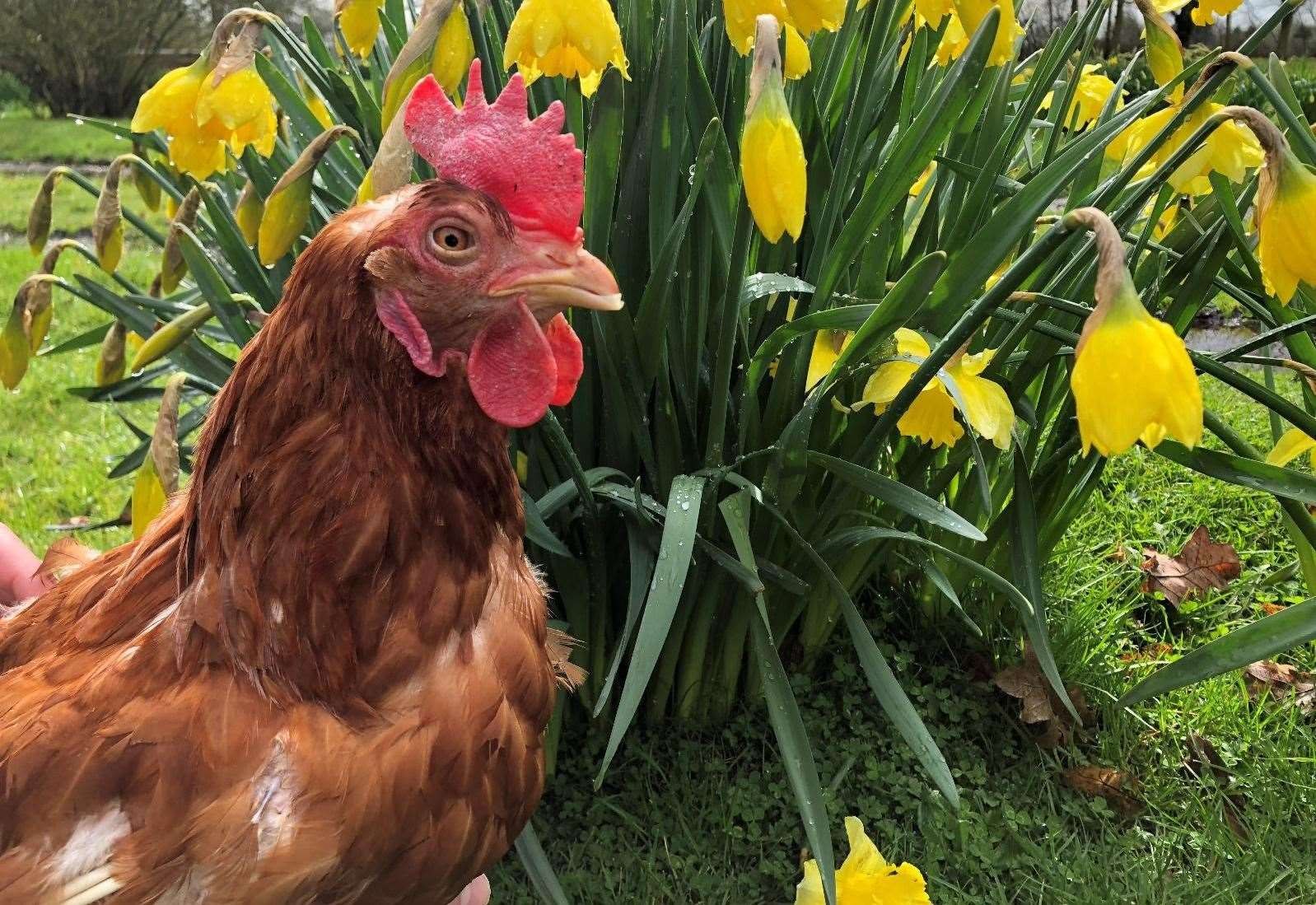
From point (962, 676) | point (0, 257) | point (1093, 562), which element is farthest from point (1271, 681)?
point (0, 257)

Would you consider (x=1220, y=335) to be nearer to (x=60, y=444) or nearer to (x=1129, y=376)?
(x=1129, y=376)

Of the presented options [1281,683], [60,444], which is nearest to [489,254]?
[1281,683]

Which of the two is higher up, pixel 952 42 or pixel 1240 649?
pixel 952 42

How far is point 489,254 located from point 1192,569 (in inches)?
80.3

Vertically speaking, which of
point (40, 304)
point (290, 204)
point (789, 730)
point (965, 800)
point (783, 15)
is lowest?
point (965, 800)

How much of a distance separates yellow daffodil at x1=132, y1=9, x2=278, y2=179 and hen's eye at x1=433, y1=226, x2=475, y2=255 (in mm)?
617

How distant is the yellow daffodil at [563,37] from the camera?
112cm

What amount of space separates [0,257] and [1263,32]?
5381 millimetres

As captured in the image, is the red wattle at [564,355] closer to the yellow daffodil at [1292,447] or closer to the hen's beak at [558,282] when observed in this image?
the hen's beak at [558,282]

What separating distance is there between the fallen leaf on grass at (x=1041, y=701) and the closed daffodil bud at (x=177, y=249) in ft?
5.57

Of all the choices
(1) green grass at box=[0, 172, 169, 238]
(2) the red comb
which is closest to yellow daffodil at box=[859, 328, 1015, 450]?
(2) the red comb

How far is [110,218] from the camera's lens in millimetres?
1856

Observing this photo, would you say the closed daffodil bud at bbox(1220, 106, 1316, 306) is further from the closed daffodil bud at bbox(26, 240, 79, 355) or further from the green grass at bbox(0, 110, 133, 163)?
the green grass at bbox(0, 110, 133, 163)

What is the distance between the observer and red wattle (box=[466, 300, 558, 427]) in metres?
0.96
